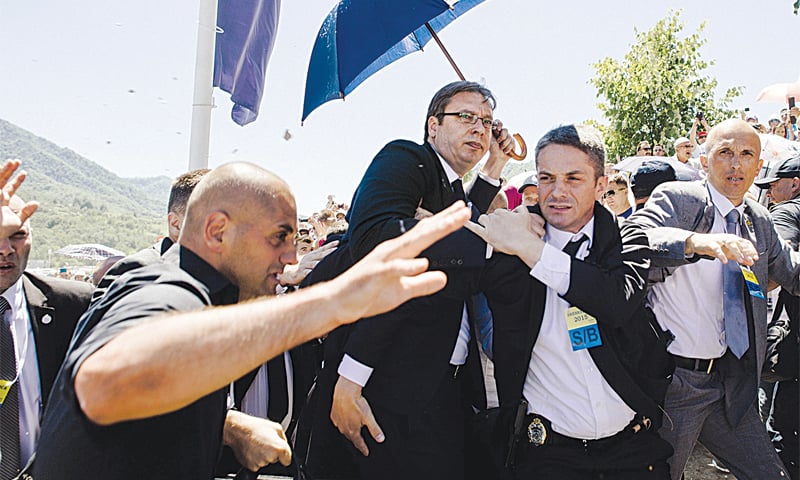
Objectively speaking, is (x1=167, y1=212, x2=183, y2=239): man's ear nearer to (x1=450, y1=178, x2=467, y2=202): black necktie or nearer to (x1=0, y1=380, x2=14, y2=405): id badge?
(x1=0, y1=380, x2=14, y2=405): id badge

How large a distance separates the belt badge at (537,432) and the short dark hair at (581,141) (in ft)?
3.58

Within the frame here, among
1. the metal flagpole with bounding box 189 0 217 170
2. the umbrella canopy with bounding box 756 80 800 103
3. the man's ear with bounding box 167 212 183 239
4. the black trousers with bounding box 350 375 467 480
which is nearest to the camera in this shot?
the black trousers with bounding box 350 375 467 480

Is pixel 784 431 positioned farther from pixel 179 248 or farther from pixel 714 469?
pixel 179 248

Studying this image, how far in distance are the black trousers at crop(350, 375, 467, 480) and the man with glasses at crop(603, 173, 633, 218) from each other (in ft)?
11.2

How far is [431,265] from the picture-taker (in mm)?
2178

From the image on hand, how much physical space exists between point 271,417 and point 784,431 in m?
3.03

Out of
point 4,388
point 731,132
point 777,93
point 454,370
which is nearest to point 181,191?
point 4,388

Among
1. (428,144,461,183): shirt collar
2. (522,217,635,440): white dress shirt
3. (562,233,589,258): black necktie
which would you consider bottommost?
(522,217,635,440): white dress shirt

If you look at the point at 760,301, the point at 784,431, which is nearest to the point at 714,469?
the point at 784,431

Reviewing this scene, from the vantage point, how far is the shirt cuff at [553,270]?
2377mm

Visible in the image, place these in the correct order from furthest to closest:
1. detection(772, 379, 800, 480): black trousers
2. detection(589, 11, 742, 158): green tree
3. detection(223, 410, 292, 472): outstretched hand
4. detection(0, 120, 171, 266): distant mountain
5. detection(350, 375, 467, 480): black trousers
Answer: detection(0, 120, 171, 266): distant mountain, detection(589, 11, 742, 158): green tree, detection(772, 379, 800, 480): black trousers, detection(350, 375, 467, 480): black trousers, detection(223, 410, 292, 472): outstretched hand

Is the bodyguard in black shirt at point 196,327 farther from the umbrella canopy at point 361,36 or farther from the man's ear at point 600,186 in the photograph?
the umbrella canopy at point 361,36

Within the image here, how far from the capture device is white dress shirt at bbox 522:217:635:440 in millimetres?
2496

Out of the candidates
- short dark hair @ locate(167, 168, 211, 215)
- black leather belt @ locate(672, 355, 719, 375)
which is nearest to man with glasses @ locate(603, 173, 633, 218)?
black leather belt @ locate(672, 355, 719, 375)
